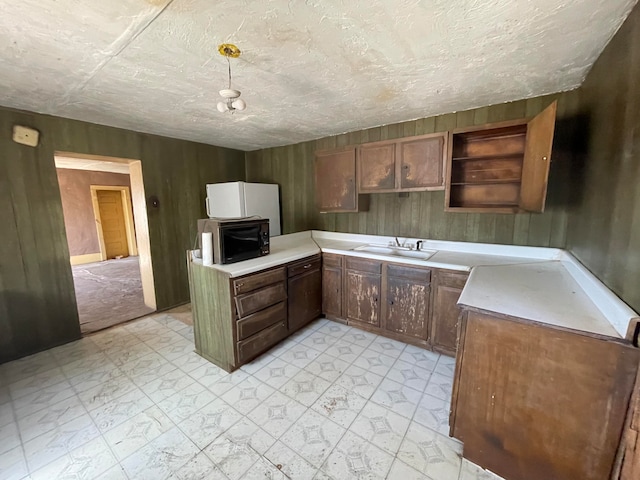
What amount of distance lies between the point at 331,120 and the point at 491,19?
1709 millimetres

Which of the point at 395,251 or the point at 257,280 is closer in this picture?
the point at 257,280

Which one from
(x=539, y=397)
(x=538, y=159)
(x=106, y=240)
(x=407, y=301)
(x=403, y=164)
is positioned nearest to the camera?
(x=539, y=397)

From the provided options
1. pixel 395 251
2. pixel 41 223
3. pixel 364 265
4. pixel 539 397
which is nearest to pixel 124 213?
pixel 41 223

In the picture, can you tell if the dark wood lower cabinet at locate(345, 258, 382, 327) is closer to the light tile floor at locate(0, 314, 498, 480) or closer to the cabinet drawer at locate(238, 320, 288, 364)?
the light tile floor at locate(0, 314, 498, 480)

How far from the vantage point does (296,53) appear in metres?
1.50

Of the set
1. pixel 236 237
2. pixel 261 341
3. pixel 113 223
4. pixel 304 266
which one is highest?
pixel 236 237

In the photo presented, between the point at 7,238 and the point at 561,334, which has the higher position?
the point at 7,238

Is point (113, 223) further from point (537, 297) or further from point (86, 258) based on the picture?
point (537, 297)

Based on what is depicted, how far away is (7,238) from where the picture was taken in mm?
2381

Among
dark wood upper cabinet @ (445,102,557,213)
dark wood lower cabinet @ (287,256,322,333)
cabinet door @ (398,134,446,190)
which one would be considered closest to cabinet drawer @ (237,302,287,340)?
dark wood lower cabinet @ (287,256,322,333)

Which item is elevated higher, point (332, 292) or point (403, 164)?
point (403, 164)

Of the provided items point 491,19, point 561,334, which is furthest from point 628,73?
point 561,334

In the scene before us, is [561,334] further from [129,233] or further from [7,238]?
[129,233]

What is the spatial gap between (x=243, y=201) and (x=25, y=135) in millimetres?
2090
